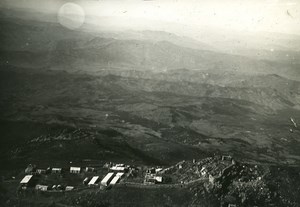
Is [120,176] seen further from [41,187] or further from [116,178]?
[41,187]

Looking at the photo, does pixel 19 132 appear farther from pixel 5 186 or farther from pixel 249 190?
pixel 249 190

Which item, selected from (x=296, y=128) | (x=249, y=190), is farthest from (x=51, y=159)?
(x=296, y=128)

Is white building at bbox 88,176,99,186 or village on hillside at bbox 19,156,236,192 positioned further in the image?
white building at bbox 88,176,99,186

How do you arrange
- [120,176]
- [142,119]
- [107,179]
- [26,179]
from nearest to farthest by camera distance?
1. [107,179]
2. [26,179]
3. [120,176]
4. [142,119]

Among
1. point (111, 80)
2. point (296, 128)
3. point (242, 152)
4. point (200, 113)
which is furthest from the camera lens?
point (111, 80)

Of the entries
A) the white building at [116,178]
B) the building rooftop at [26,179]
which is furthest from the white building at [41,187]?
the white building at [116,178]

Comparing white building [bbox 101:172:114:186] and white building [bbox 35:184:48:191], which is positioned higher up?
white building [bbox 101:172:114:186]

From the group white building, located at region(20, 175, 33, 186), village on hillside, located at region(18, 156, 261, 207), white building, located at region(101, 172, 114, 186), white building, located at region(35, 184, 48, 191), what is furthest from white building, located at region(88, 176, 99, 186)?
white building, located at region(20, 175, 33, 186)

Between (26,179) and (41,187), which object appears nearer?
(41,187)

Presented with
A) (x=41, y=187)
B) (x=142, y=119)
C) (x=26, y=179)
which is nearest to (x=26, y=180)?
(x=26, y=179)

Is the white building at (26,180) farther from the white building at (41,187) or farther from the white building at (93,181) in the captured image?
the white building at (93,181)

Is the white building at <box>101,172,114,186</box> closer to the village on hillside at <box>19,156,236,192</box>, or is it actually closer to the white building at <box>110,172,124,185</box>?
the village on hillside at <box>19,156,236,192</box>
